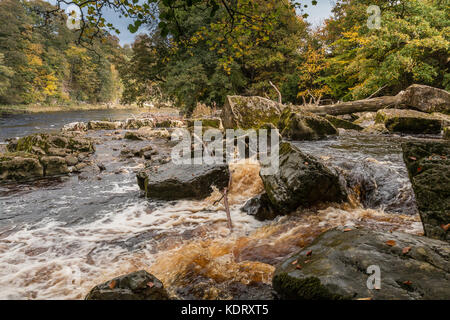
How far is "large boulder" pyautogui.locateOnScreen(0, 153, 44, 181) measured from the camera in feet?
19.1

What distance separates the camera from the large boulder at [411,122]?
8.35m

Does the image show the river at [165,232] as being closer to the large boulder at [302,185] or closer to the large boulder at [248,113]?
the large boulder at [302,185]

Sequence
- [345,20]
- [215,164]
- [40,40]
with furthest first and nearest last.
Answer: [40,40], [345,20], [215,164]

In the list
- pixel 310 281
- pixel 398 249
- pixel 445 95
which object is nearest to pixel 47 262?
pixel 310 281

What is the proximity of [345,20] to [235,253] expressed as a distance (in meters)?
19.2

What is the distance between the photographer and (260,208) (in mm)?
3984

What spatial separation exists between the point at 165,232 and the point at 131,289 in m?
1.70

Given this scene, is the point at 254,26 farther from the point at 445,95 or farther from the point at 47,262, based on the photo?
the point at 445,95

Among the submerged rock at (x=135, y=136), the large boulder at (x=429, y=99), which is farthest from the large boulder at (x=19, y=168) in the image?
the large boulder at (x=429, y=99)

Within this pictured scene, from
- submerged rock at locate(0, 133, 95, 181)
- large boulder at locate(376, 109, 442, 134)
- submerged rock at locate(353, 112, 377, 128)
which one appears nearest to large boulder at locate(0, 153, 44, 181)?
submerged rock at locate(0, 133, 95, 181)

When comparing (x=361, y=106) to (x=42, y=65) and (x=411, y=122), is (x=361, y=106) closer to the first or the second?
(x=411, y=122)

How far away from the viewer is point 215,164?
507 centimetres

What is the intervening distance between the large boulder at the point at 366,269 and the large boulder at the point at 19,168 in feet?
22.5

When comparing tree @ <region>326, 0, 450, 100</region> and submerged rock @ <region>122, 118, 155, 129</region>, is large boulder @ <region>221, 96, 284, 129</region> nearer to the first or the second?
tree @ <region>326, 0, 450, 100</region>
